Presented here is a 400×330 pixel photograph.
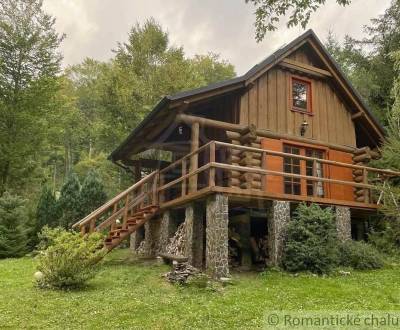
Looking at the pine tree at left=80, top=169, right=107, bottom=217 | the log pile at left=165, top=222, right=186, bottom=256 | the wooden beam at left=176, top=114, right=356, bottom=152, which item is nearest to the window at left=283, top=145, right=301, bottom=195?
the wooden beam at left=176, top=114, right=356, bottom=152

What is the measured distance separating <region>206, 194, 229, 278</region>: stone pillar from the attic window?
6433mm

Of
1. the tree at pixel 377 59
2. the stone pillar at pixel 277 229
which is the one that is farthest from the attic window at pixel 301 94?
the tree at pixel 377 59

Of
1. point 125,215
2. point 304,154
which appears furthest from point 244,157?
point 125,215

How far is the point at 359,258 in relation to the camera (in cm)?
1070

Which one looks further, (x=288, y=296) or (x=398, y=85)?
(x=398, y=85)

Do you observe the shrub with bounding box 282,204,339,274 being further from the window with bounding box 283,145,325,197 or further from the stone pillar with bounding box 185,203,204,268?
the window with bounding box 283,145,325,197

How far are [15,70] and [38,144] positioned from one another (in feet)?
13.3

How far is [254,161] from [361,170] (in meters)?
4.90

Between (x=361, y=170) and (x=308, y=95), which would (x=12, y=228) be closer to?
(x=308, y=95)

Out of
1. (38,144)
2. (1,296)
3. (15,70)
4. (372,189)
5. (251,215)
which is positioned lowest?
(1,296)

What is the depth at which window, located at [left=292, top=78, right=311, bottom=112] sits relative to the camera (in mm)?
14250

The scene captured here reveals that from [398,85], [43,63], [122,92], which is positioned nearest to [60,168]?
[122,92]

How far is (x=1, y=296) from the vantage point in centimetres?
787

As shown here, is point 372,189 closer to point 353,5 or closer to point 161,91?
point 353,5
